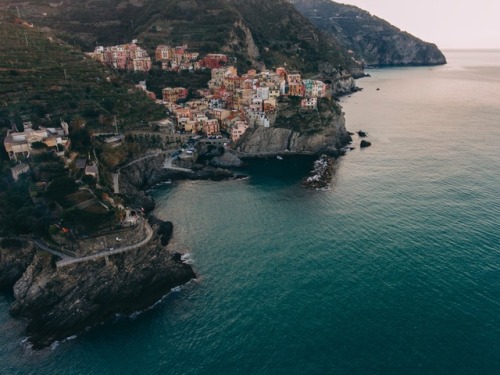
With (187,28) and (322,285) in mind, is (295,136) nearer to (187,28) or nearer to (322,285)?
(322,285)

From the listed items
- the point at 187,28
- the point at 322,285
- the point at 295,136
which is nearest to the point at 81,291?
the point at 322,285

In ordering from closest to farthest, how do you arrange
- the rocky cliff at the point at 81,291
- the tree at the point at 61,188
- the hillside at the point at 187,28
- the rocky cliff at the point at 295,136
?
the rocky cliff at the point at 81,291 → the tree at the point at 61,188 → the rocky cliff at the point at 295,136 → the hillside at the point at 187,28

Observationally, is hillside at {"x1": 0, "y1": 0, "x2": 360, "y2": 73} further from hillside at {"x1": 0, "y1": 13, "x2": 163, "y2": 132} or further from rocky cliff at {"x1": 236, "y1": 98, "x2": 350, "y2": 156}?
rocky cliff at {"x1": 236, "y1": 98, "x2": 350, "y2": 156}

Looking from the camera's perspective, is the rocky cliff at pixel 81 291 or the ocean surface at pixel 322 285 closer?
the ocean surface at pixel 322 285

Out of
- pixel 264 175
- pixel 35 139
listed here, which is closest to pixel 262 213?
pixel 264 175

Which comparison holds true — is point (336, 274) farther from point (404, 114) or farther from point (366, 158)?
point (404, 114)

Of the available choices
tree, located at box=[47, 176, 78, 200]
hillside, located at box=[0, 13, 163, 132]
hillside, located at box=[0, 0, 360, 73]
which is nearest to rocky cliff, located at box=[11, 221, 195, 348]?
tree, located at box=[47, 176, 78, 200]

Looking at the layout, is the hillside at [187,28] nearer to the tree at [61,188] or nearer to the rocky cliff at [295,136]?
the rocky cliff at [295,136]

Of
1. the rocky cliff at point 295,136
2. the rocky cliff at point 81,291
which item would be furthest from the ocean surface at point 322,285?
the rocky cliff at point 295,136
